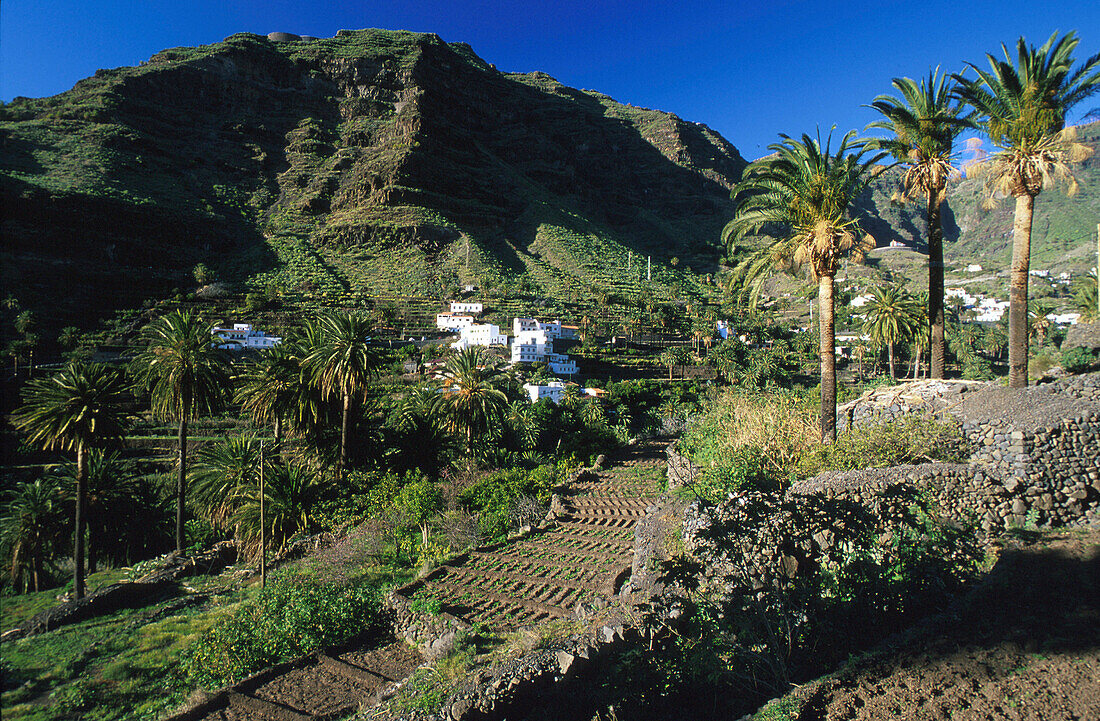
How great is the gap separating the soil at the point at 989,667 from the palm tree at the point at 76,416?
2113 cm

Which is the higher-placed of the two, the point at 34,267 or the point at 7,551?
the point at 34,267

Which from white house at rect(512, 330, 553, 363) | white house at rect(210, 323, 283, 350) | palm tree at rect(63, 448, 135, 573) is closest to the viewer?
palm tree at rect(63, 448, 135, 573)

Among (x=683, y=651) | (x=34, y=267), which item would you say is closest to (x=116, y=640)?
(x=683, y=651)

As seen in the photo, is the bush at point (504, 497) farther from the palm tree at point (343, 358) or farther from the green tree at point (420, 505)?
the palm tree at point (343, 358)

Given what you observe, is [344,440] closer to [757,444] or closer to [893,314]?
[757,444]

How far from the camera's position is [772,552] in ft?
22.4

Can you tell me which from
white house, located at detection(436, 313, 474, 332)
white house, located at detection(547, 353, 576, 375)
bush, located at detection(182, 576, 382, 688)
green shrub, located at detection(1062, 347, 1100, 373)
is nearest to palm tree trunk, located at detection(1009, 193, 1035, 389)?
green shrub, located at detection(1062, 347, 1100, 373)

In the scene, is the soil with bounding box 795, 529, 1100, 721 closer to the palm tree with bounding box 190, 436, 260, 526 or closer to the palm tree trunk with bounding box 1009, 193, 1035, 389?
the palm tree trunk with bounding box 1009, 193, 1035, 389

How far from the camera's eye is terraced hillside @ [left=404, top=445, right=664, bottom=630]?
11617 millimetres

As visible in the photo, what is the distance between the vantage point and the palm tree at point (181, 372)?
2019 centimetres

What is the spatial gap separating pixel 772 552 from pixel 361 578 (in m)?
11.0

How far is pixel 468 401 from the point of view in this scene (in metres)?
28.1

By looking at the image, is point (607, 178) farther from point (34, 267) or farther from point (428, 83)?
point (34, 267)

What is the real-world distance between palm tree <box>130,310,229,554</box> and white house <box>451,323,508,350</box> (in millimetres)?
52214
